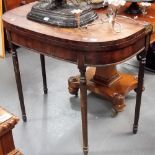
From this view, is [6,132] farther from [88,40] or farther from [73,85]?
[73,85]

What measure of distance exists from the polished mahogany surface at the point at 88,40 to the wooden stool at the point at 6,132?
546 millimetres

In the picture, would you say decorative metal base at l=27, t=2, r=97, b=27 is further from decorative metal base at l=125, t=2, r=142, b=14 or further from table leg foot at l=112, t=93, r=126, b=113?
table leg foot at l=112, t=93, r=126, b=113

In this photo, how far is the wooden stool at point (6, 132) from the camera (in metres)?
0.86

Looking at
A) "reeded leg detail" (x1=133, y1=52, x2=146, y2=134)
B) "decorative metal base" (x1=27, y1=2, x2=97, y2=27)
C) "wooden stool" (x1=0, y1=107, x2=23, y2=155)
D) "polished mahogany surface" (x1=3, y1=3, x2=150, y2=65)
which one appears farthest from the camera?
"reeded leg detail" (x1=133, y1=52, x2=146, y2=134)

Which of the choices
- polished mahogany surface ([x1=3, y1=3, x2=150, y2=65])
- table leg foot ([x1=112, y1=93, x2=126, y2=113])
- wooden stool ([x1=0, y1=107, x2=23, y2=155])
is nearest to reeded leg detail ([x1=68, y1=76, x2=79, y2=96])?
table leg foot ([x1=112, y1=93, x2=126, y2=113])

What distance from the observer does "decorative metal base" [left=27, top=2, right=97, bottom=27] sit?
147 centimetres

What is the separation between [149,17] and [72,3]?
490 millimetres

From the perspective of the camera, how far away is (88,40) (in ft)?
4.32

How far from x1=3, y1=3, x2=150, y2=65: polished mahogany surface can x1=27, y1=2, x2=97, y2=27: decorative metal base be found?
0.04m

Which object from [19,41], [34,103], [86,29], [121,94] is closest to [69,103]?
[34,103]

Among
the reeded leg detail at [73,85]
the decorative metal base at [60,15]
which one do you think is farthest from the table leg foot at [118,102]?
the decorative metal base at [60,15]

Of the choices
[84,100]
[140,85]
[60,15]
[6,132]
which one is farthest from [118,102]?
[6,132]

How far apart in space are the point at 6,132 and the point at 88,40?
24.2 inches

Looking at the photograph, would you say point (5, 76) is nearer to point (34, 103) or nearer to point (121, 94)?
point (34, 103)
